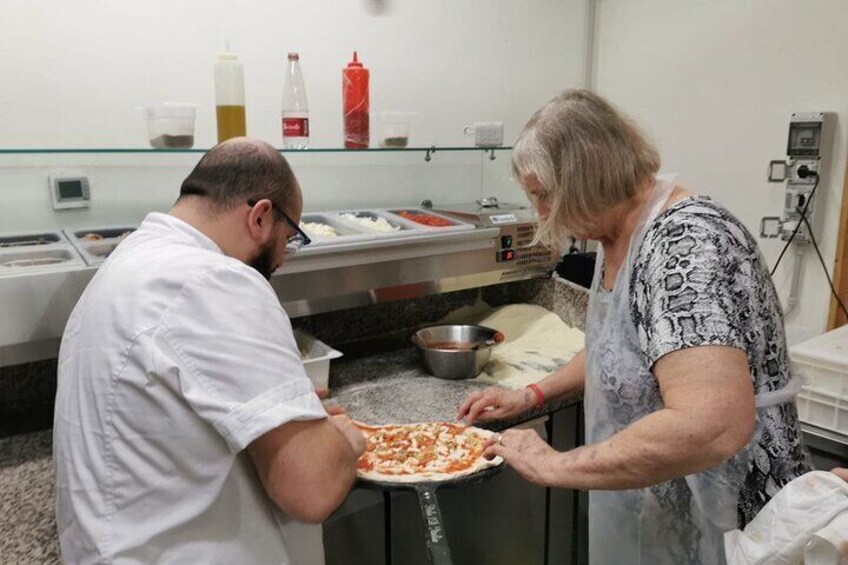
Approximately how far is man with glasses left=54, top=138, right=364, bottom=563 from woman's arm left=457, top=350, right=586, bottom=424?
0.66m

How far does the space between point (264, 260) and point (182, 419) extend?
1.22 ft

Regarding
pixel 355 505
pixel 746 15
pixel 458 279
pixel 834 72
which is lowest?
pixel 355 505

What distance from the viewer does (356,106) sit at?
6.54 feet

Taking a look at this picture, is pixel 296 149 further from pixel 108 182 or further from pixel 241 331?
pixel 241 331

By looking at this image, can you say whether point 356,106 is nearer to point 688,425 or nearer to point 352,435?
point 352,435

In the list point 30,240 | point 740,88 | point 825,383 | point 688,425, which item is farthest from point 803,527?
point 740,88

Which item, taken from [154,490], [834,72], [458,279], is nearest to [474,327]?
[458,279]

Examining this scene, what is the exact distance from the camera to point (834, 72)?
236 centimetres

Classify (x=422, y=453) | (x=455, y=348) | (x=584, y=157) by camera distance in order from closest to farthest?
(x=584, y=157) → (x=422, y=453) → (x=455, y=348)

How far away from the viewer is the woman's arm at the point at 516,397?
1.68 m

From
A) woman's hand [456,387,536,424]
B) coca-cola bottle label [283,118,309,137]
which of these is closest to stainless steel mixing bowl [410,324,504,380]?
woman's hand [456,387,536,424]

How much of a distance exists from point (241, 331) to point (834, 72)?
2443 millimetres

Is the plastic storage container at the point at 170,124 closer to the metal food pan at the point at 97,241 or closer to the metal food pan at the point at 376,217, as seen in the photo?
the metal food pan at the point at 97,241

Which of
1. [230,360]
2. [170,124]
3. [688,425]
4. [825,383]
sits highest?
[170,124]
